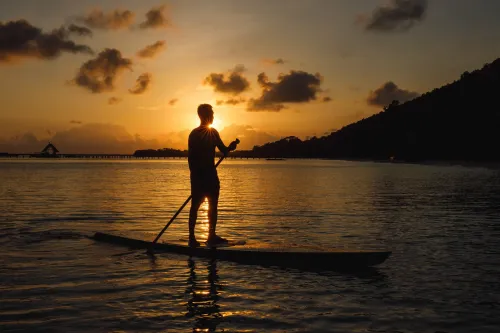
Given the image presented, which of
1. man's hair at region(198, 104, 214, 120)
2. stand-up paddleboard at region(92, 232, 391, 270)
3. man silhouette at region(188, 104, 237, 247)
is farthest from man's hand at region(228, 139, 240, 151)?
stand-up paddleboard at region(92, 232, 391, 270)

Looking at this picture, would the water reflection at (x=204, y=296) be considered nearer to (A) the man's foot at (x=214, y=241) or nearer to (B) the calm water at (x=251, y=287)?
(B) the calm water at (x=251, y=287)

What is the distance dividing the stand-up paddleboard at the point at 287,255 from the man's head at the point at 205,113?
9.72 ft

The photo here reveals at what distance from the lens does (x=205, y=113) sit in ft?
39.7

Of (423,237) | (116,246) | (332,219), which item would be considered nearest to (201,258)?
(116,246)

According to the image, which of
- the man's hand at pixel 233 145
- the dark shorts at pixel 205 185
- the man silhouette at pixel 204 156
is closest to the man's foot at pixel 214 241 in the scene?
the man silhouette at pixel 204 156

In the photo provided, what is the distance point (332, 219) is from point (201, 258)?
1073cm

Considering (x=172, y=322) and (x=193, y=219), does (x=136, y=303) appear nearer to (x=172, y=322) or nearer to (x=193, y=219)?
(x=172, y=322)

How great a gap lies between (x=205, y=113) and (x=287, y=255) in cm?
371

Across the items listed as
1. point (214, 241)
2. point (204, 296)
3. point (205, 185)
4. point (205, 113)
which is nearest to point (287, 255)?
point (214, 241)

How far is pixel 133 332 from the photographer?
23.3ft

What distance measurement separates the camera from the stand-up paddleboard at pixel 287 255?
431 inches

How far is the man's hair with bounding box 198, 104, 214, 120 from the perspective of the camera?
39.5 ft

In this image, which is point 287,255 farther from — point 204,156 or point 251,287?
point 204,156

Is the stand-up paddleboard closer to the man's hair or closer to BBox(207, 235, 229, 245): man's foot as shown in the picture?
BBox(207, 235, 229, 245): man's foot
